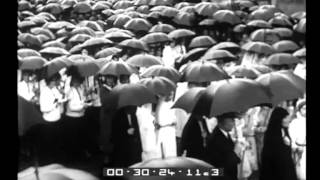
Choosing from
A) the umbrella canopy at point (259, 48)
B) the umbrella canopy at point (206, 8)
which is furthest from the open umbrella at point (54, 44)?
the umbrella canopy at point (259, 48)

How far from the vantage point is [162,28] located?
15.1 ft

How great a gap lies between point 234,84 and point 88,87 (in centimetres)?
135

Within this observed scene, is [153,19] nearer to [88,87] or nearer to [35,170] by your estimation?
[88,87]

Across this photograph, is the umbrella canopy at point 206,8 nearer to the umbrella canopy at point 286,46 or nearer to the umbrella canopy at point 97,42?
the umbrella canopy at point 286,46

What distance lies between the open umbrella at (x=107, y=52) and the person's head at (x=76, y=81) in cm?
27

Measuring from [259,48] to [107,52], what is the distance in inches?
56.6

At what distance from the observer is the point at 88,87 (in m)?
4.39

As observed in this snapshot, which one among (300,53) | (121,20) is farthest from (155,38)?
(300,53)

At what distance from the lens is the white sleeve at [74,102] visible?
4.39 metres

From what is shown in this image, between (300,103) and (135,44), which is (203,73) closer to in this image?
(135,44)

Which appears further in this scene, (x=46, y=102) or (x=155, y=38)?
(x=155, y=38)

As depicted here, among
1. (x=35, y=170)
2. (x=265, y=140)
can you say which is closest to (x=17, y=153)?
(x=35, y=170)

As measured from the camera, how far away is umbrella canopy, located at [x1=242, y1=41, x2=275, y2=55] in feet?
14.5

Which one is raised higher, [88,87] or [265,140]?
[88,87]
